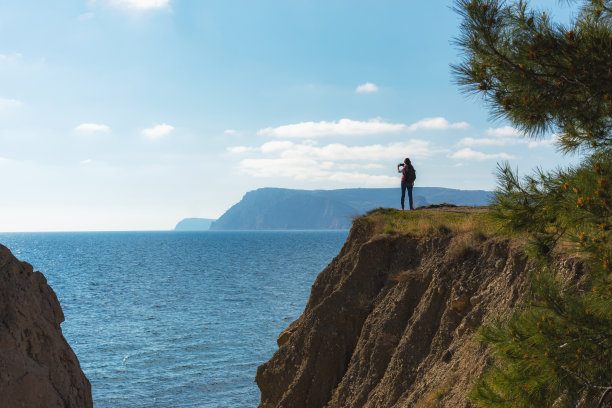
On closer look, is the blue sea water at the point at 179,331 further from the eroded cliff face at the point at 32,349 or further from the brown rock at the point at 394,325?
the eroded cliff face at the point at 32,349

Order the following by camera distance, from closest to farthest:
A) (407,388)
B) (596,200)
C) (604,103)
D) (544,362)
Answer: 1. (596,200)
2. (544,362)
3. (604,103)
4. (407,388)

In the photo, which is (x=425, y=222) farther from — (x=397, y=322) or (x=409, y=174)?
(x=409, y=174)

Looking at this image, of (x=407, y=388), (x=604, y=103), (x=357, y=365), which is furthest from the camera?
(x=357, y=365)

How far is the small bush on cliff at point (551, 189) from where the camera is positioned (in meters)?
7.33

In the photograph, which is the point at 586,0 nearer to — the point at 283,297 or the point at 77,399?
the point at 77,399

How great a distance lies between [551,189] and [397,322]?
860 cm

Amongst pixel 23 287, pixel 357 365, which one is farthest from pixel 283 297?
pixel 23 287

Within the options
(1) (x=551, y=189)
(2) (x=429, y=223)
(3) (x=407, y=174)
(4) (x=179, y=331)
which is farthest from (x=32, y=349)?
(4) (x=179, y=331)

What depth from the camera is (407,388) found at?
46.3 ft

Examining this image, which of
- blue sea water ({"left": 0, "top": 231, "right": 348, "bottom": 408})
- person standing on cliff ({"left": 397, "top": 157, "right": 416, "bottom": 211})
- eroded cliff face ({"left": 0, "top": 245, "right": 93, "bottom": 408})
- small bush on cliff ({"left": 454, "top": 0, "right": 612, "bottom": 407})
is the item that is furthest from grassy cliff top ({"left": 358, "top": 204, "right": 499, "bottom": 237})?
blue sea water ({"left": 0, "top": 231, "right": 348, "bottom": 408})

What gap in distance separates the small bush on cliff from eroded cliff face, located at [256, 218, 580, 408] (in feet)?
10.6

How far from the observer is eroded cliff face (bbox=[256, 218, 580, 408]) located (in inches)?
508

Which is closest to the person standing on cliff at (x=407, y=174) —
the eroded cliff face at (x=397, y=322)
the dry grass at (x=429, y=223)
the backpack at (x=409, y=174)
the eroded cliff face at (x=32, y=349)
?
the backpack at (x=409, y=174)

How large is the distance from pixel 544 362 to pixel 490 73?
450 centimetres
